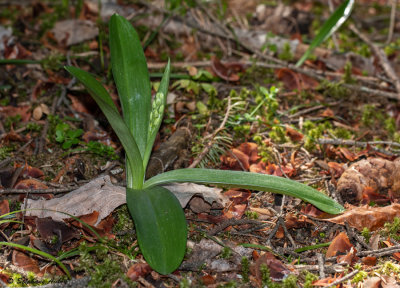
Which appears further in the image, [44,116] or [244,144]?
[44,116]

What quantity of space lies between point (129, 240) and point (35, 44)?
→ 2.61 metres

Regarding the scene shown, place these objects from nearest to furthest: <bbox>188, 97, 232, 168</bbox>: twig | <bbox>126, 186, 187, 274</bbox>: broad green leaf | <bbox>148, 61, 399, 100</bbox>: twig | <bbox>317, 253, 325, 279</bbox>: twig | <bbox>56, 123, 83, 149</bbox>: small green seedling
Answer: <bbox>126, 186, 187, 274</bbox>: broad green leaf → <bbox>317, 253, 325, 279</bbox>: twig → <bbox>188, 97, 232, 168</bbox>: twig → <bbox>56, 123, 83, 149</bbox>: small green seedling → <bbox>148, 61, 399, 100</bbox>: twig

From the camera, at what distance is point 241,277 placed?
2010 millimetres

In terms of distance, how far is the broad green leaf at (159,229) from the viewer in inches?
74.5

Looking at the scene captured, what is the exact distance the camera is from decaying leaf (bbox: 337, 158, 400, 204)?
2.59 metres

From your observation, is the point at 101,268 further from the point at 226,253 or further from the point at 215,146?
the point at 215,146

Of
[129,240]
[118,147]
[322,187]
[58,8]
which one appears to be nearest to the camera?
[129,240]

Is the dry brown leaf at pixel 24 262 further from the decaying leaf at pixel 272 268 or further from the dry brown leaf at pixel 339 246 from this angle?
the dry brown leaf at pixel 339 246

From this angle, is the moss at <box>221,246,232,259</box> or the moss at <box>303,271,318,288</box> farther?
the moss at <box>221,246,232,259</box>

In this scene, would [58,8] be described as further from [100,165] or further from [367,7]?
[367,7]

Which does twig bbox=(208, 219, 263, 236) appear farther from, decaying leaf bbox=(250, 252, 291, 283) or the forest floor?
decaying leaf bbox=(250, 252, 291, 283)

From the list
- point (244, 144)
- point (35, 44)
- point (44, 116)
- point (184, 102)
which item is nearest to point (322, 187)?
point (244, 144)

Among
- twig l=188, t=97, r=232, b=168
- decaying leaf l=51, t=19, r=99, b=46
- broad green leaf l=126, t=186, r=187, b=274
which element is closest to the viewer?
broad green leaf l=126, t=186, r=187, b=274

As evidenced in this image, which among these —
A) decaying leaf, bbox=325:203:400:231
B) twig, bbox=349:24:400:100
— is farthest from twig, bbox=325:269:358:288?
twig, bbox=349:24:400:100
